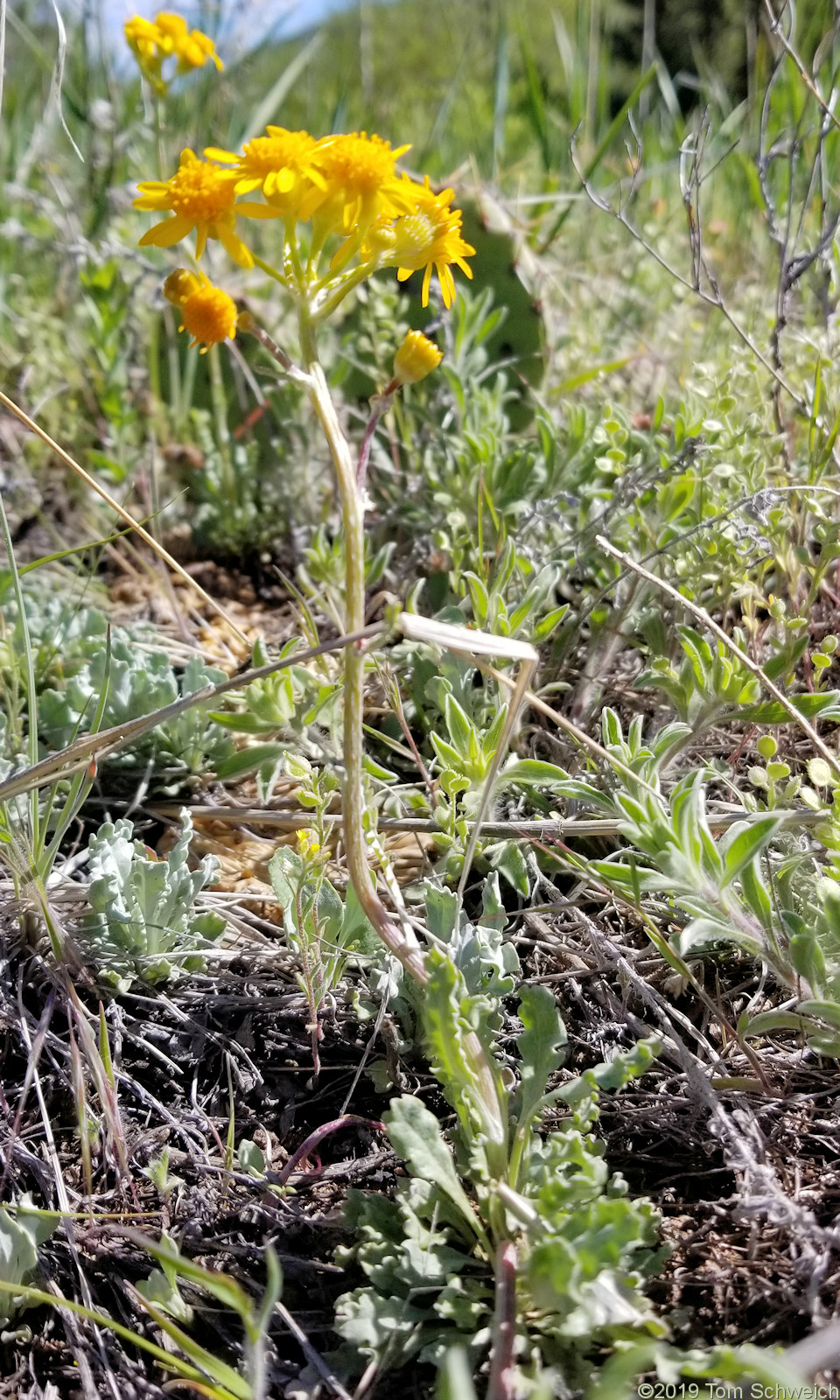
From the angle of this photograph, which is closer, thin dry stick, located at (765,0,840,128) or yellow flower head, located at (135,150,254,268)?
yellow flower head, located at (135,150,254,268)

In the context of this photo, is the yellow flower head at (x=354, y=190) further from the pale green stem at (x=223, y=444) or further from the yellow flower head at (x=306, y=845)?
the pale green stem at (x=223, y=444)

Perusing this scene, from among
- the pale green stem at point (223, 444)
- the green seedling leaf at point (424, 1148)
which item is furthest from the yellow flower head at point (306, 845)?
the pale green stem at point (223, 444)

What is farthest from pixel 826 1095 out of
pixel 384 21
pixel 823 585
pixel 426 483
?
pixel 384 21

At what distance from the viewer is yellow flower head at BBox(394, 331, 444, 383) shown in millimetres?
1071

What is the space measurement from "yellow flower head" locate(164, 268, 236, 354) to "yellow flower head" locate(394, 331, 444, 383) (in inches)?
7.1

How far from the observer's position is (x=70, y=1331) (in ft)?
3.09

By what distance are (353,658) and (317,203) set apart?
1.46 ft

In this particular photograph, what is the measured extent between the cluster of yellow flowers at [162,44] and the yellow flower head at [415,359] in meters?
1.03

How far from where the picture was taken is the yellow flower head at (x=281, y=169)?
3.11ft

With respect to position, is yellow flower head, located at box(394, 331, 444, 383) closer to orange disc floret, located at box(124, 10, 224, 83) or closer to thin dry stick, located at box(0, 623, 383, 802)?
thin dry stick, located at box(0, 623, 383, 802)

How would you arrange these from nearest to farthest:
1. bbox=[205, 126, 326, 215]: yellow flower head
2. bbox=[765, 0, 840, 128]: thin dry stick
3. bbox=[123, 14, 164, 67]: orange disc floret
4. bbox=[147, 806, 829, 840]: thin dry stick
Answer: bbox=[205, 126, 326, 215]: yellow flower head, bbox=[147, 806, 829, 840]: thin dry stick, bbox=[765, 0, 840, 128]: thin dry stick, bbox=[123, 14, 164, 67]: orange disc floret

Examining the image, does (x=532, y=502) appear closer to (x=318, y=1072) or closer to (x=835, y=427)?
(x=835, y=427)

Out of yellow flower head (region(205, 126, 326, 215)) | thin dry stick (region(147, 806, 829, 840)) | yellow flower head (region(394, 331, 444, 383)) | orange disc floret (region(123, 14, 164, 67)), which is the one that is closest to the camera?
yellow flower head (region(205, 126, 326, 215))

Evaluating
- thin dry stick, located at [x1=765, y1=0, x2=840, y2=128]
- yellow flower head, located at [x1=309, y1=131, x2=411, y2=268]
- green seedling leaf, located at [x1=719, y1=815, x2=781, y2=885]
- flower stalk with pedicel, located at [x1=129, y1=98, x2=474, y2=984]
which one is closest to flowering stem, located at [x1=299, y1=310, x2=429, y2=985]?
flower stalk with pedicel, located at [x1=129, y1=98, x2=474, y2=984]
